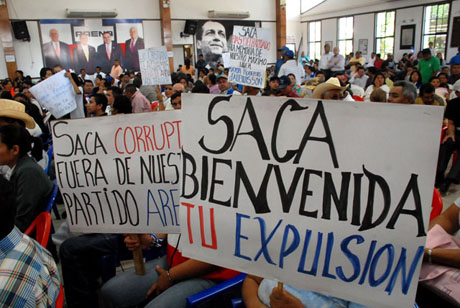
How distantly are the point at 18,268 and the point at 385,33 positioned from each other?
18.7m

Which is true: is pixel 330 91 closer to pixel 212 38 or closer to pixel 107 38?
pixel 107 38

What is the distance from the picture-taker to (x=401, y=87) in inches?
144

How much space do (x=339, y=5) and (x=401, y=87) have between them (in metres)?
17.3

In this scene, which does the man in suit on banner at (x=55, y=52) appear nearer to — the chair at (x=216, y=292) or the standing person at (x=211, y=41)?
the standing person at (x=211, y=41)

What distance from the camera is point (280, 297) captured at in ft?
4.43

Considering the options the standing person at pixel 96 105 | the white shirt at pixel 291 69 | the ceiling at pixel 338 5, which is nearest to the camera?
the standing person at pixel 96 105

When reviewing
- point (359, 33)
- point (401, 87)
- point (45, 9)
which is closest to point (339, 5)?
point (359, 33)

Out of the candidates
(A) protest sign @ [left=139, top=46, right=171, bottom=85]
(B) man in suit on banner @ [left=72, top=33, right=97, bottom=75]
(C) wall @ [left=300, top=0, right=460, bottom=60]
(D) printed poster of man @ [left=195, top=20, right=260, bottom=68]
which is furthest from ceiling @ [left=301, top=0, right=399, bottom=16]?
(A) protest sign @ [left=139, top=46, right=171, bottom=85]

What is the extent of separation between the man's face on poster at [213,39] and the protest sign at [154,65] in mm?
11792

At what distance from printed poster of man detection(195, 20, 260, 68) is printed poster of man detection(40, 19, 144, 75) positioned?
2679 millimetres

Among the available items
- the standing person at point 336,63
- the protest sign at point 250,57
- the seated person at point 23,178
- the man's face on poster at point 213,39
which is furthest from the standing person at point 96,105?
the man's face on poster at point 213,39

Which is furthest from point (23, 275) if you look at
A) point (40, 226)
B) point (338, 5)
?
point (338, 5)

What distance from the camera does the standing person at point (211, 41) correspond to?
16984mm

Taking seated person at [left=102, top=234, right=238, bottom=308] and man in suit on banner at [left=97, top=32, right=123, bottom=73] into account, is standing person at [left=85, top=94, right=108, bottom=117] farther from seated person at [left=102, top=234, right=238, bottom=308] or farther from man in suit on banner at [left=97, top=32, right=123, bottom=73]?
man in suit on banner at [left=97, top=32, right=123, bottom=73]
